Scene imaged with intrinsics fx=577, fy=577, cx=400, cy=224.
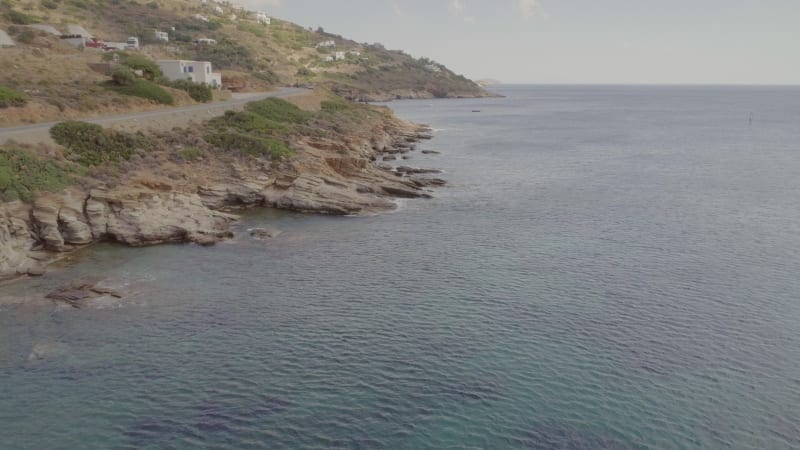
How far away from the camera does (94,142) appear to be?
51406 mm

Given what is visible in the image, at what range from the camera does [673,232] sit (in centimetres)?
4853

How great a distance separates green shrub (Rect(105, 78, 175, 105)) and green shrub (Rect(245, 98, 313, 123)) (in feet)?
35.4

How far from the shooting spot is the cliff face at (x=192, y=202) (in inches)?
1543

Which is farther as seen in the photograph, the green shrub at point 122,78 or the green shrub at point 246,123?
the green shrub at point 122,78

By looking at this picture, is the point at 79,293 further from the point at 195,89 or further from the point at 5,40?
the point at 5,40

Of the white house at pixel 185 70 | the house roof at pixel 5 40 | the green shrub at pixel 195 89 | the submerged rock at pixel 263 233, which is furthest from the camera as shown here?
the white house at pixel 185 70

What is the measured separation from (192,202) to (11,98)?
938 inches

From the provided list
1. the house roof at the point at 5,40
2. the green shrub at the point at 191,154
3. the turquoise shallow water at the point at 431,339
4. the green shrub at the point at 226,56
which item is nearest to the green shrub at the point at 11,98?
the green shrub at the point at 191,154

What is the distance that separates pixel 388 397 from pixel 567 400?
7.40m

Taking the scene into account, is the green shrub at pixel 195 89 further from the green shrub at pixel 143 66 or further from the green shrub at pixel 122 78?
the green shrub at pixel 122 78

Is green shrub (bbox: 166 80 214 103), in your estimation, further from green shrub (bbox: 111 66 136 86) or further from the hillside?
green shrub (bbox: 111 66 136 86)

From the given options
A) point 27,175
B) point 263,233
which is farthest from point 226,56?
point 263,233

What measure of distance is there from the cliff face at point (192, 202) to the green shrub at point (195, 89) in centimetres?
2127

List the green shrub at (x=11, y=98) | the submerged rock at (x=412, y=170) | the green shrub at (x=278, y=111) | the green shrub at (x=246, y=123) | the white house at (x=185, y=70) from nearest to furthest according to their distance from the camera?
the green shrub at (x=11, y=98) → the green shrub at (x=246, y=123) → the submerged rock at (x=412, y=170) → the green shrub at (x=278, y=111) → the white house at (x=185, y=70)
